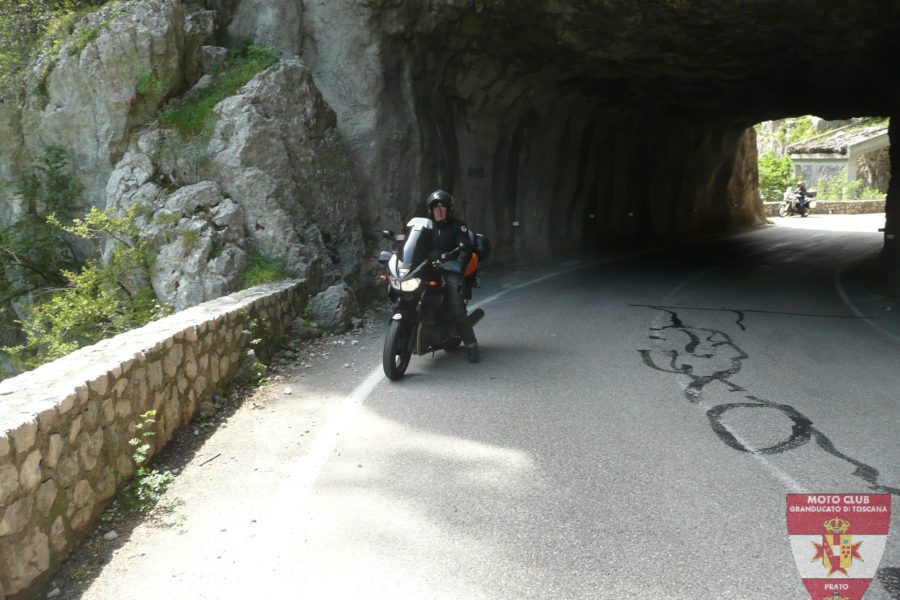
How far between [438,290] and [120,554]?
4794 millimetres

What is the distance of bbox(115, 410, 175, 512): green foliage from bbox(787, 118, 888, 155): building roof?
53348 millimetres

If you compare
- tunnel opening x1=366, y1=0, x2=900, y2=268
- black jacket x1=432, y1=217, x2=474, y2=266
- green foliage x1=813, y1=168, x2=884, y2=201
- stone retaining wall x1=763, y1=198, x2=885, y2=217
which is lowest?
stone retaining wall x1=763, y1=198, x2=885, y2=217

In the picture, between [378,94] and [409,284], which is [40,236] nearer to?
[378,94]

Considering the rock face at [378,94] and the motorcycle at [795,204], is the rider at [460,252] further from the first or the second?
the motorcycle at [795,204]

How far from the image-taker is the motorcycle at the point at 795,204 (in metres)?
44.1

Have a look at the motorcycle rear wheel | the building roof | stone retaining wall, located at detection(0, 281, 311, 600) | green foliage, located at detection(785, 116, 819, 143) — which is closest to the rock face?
the motorcycle rear wheel

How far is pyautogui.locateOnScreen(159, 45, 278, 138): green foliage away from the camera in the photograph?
12156mm

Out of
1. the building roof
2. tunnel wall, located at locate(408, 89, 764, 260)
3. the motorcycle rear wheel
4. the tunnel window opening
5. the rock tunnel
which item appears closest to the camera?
the motorcycle rear wheel

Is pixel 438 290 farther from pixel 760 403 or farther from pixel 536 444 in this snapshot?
pixel 760 403

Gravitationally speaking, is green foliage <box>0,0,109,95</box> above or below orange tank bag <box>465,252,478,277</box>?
above

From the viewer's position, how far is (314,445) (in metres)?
5.86

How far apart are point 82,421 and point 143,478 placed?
0.88 m

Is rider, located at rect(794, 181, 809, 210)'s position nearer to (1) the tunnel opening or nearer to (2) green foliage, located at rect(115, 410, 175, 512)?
(1) the tunnel opening

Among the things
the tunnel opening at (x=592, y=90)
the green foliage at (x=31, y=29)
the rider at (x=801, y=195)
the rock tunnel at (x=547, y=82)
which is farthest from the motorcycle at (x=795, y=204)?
the green foliage at (x=31, y=29)
